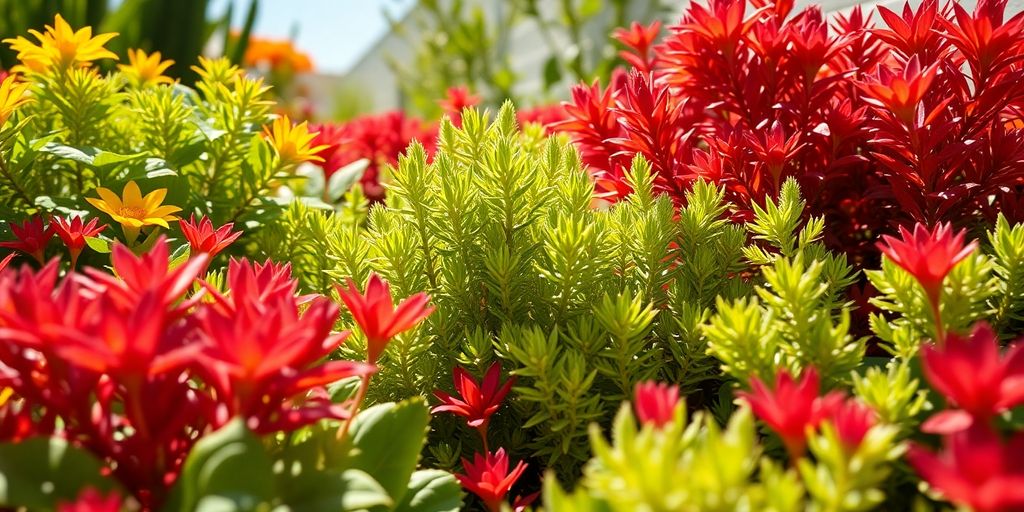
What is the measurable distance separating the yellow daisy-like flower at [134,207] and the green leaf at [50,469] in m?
0.54

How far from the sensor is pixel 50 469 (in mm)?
646

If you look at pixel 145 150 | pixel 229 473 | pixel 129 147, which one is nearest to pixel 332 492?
pixel 229 473

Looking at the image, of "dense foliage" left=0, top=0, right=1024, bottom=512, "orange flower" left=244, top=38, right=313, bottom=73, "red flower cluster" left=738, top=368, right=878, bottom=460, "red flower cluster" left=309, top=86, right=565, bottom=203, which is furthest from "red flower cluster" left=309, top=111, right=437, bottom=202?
"orange flower" left=244, top=38, right=313, bottom=73

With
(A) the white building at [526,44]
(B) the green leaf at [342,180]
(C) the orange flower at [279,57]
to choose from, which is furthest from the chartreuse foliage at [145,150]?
(C) the orange flower at [279,57]

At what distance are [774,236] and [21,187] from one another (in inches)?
48.7

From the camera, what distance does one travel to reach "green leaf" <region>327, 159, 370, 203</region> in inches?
69.3

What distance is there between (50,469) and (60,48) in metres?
0.98

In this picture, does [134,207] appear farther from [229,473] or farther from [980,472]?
[980,472]

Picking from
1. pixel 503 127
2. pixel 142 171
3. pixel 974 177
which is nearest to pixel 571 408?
pixel 503 127

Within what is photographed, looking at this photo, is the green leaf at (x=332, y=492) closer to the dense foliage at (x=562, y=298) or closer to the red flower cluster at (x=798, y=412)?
the dense foliage at (x=562, y=298)

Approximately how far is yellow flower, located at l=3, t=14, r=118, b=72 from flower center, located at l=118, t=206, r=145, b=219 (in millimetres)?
349

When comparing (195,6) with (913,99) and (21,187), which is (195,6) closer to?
(21,187)

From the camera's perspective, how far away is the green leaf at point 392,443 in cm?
80

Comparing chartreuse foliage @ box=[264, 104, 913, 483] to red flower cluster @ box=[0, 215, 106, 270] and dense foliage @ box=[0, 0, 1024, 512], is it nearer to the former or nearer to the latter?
dense foliage @ box=[0, 0, 1024, 512]
